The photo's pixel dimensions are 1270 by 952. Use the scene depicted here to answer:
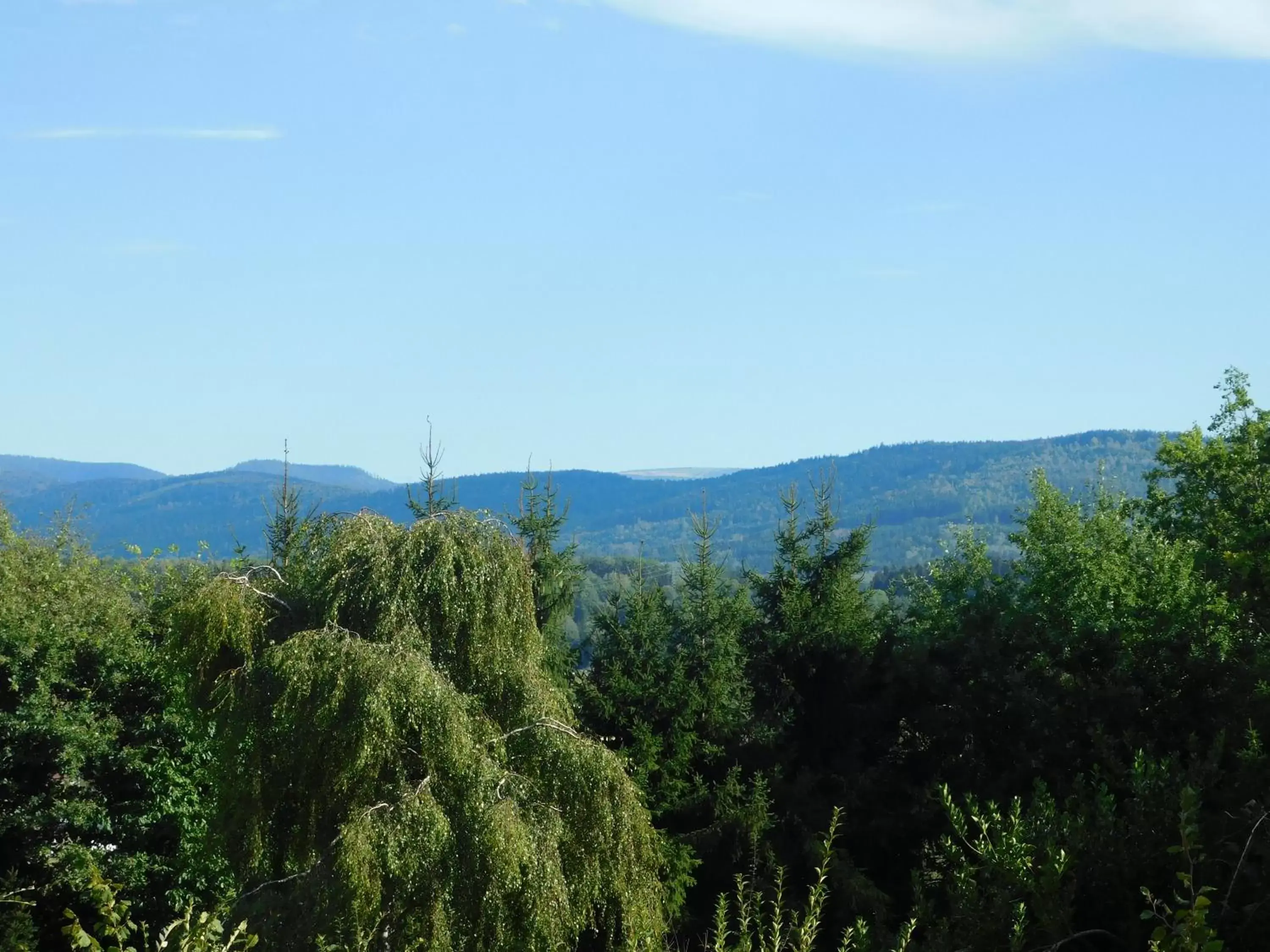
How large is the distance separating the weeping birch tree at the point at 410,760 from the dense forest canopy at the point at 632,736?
0.15 feet

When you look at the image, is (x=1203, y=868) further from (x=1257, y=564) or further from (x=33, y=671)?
(x=33, y=671)

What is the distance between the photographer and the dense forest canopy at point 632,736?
7359 millimetres

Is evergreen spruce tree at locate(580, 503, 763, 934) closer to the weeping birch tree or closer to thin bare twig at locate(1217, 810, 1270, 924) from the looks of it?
the weeping birch tree

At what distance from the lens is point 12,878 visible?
66.3 feet

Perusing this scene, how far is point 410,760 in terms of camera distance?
605 inches

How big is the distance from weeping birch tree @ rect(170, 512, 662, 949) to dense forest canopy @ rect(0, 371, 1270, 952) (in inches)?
1.8

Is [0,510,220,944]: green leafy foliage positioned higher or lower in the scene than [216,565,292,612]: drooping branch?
lower

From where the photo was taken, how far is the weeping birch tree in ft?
46.3

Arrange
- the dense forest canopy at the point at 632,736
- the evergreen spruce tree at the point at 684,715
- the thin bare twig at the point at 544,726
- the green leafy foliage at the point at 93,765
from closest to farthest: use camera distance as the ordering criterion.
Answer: the dense forest canopy at the point at 632,736 → the thin bare twig at the point at 544,726 → the green leafy foliage at the point at 93,765 → the evergreen spruce tree at the point at 684,715

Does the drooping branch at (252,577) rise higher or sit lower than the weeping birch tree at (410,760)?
higher

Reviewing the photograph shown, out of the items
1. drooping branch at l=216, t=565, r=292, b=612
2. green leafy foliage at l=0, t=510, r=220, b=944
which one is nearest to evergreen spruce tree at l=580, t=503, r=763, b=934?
drooping branch at l=216, t=565, r=292, b=612

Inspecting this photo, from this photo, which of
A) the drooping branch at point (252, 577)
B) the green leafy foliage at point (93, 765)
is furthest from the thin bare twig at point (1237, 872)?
the green leafy foliage at point (93, 765)

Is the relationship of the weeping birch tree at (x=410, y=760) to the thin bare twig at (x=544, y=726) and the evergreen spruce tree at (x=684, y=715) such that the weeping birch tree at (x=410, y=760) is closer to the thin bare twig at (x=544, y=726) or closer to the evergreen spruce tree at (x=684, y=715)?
the thin bare twig at (x=544, y=726)

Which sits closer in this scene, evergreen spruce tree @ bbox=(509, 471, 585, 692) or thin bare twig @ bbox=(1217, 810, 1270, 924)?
thin bare twig @ bbox=(1217, 810, 1270, 924)
